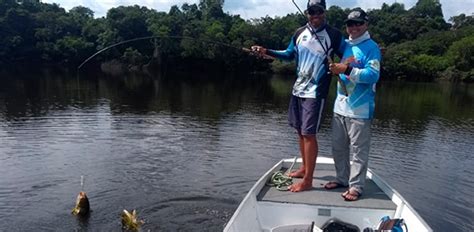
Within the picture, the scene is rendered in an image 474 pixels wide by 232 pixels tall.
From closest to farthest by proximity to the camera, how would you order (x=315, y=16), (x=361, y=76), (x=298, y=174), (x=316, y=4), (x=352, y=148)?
1. (x=361, y=76)
2. (x=316, y=4)
3. (x=315, y=16)
4. (x=352, y=148)
5. (x=298, y=174)

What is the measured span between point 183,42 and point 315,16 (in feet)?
299

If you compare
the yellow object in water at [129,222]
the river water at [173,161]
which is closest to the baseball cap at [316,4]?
the river water at [173,161]

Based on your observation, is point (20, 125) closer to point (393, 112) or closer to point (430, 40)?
point (393, 112)

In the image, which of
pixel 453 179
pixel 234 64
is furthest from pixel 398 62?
pixel 453 179

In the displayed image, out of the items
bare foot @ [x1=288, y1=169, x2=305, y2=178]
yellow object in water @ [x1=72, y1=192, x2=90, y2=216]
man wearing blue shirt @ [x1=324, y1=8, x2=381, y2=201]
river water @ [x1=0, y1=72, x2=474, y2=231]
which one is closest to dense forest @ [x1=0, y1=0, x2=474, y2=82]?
river water @ [x1=0, y1=72, x2=474, y2=231]

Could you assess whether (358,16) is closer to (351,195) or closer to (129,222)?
(351,195)

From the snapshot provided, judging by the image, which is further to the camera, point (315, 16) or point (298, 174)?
point (298, 174)

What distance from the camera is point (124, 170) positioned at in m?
15.0

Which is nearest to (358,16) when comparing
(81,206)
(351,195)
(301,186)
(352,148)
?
(352,148)

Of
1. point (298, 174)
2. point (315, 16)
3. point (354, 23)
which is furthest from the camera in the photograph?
point (298, 174)

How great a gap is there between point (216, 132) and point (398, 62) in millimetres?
75121

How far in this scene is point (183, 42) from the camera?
96.3 metres

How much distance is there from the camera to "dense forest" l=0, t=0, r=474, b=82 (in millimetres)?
88812

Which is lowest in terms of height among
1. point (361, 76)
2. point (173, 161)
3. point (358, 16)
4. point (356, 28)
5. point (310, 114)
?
point (173, 161)
